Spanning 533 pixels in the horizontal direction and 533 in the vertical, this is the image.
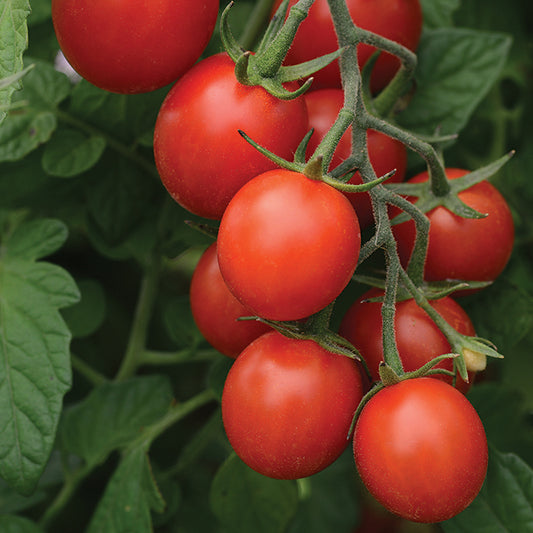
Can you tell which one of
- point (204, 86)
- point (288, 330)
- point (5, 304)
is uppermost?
point (204, 86)

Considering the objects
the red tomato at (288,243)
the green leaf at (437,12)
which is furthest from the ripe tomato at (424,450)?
the green leaf at (437,12)

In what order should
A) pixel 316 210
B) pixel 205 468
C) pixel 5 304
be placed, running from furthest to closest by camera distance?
pixel 205 468 < pixel 5 304 < pixel 316 210

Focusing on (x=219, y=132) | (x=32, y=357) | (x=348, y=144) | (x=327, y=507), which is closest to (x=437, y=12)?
(x=348, y=144)

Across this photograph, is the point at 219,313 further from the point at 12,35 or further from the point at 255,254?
the point at 12,35

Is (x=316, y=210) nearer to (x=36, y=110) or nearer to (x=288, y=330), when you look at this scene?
(x=288, y=330)

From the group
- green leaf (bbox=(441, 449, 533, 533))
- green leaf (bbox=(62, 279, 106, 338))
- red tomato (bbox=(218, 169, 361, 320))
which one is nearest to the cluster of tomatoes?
red tomato (bbox=(218, 169, 361, 320))

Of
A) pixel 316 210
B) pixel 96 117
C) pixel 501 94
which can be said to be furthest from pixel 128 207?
pixel 501 94

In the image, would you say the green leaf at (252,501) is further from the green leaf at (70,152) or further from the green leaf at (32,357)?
the green leaf at (70,152)
